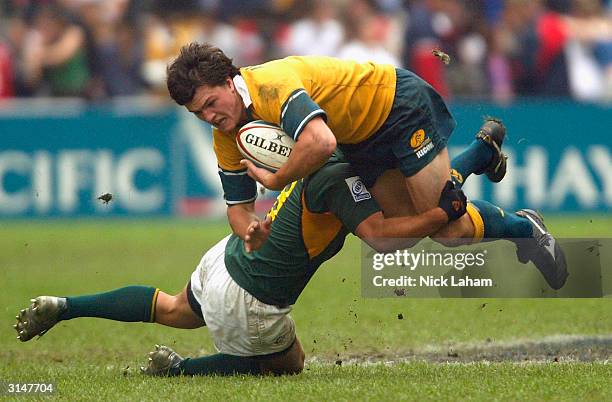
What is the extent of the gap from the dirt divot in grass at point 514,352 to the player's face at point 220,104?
159 centimetres

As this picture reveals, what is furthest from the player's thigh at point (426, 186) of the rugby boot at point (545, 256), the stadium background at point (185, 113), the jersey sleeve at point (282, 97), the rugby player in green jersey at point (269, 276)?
the stadium background at point (185, 113)

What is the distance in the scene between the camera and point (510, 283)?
7473mm

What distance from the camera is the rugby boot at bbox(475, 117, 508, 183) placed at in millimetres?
8008

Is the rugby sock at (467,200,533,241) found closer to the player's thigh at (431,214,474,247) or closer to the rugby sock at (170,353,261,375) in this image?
the player's thigh at (431,214,474,247)

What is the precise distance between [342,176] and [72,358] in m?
2.03

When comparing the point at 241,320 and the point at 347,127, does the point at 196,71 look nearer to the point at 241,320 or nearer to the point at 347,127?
the point at 347,127

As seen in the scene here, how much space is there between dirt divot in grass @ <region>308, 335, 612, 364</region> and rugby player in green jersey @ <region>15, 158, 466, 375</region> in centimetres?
77

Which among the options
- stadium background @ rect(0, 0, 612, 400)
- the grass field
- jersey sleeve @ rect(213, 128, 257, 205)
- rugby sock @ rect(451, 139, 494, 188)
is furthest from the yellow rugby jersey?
stadium background @ rect(0, 0, 612, 400)

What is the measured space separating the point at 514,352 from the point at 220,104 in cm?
227

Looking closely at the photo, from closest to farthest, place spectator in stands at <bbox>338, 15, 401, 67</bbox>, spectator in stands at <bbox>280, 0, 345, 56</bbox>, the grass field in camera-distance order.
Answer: the grass field
spectator in stands at <bbox>338, 15, 401, 67</bbox>
spectator in stands at <bbox>280, 0, 345, 56</bbox>

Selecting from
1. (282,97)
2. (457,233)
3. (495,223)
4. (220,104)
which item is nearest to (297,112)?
(282,97)

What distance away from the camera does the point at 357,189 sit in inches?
269

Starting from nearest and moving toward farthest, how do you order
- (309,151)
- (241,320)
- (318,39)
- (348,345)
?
(309,151), (241,320), (348,345), (318,39)

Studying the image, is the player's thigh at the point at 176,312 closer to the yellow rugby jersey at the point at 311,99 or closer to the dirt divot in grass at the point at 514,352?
the yellow rugby jersey at the point at 311,99
